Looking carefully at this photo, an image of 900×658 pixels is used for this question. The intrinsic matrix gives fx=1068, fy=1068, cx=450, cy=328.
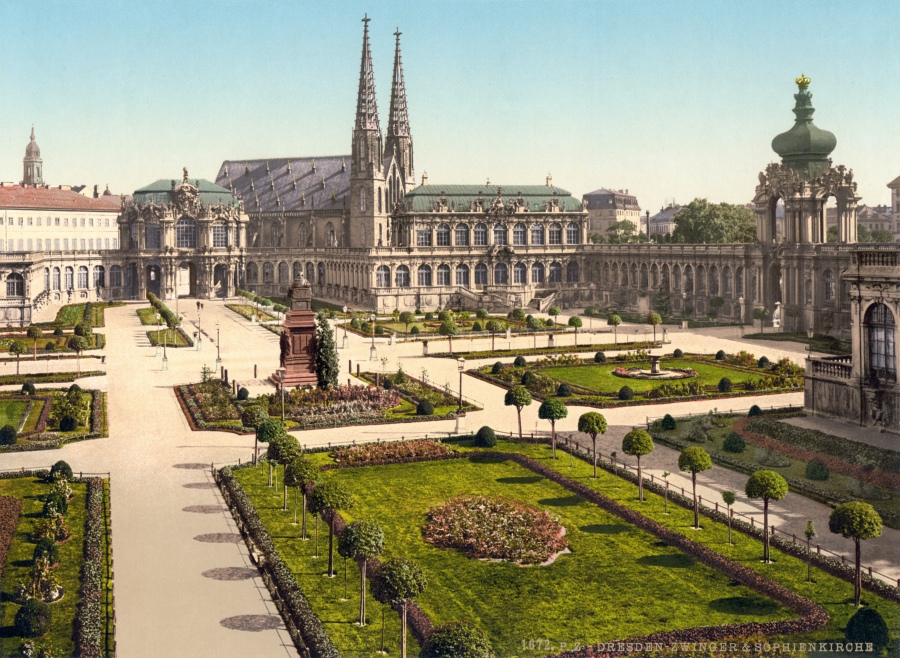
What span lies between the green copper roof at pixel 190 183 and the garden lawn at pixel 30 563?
112 m

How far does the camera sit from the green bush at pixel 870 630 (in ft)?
84.9

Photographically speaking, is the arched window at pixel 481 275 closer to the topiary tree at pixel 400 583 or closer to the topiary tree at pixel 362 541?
the topiary tree at pixel 362 541

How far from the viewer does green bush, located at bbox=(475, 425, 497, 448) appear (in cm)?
4938

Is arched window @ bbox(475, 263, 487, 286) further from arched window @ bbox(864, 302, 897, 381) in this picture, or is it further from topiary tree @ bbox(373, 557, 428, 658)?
topiary tree @ bbox(373, 557, 428, 658)

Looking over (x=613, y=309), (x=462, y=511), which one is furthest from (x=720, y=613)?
(x=613, y=309)

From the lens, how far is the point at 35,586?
30094 mm

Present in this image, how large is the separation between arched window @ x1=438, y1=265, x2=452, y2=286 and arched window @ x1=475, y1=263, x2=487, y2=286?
389cm

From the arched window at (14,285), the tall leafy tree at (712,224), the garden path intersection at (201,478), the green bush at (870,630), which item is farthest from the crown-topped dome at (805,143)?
the arched window at (14,285)

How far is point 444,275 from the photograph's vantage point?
5138 inches

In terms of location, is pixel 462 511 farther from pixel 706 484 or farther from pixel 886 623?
pixel 886 623

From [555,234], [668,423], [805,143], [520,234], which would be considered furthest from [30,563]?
[555,234]

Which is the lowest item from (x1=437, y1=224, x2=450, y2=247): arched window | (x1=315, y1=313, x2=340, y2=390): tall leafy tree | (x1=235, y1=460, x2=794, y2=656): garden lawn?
(x1=235, y1=460, x2=794, y2=656): garden lawn

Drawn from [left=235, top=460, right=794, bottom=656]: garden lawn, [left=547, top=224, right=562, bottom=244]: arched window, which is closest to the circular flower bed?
[left=235, top=460, right=794, bottom=656]: garden lawn

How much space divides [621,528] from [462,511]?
565cm
